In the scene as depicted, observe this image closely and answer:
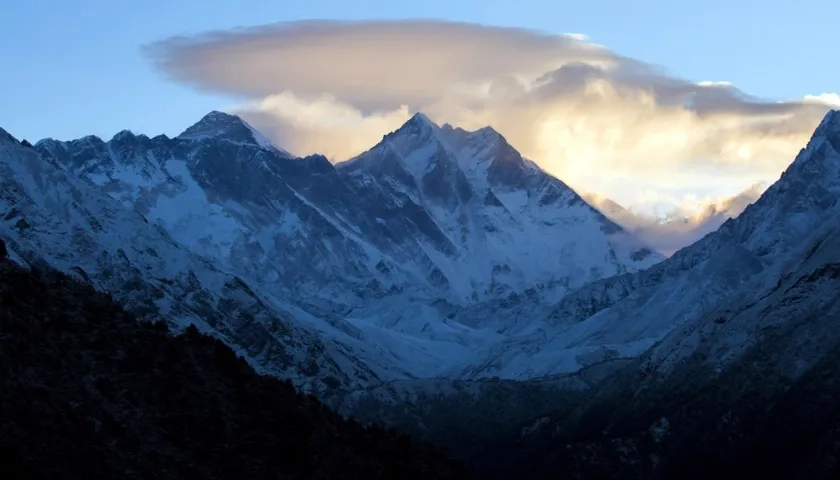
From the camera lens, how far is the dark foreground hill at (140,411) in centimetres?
7594

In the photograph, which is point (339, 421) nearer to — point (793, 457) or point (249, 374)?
point (249, 374)

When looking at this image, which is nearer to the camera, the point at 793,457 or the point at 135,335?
the point at 135,335

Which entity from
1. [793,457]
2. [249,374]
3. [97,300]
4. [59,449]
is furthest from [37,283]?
[793,457]

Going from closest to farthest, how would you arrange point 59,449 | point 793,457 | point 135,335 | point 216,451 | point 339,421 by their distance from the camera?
point 59,449 → point 216,451 → point 135,335 → point 339,421 → point 793,457

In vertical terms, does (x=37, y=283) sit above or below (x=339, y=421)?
above

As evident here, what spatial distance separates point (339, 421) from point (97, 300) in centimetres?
1388

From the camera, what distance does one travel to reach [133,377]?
84938mm

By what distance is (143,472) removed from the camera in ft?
251

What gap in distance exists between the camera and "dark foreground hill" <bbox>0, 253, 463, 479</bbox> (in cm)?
7594

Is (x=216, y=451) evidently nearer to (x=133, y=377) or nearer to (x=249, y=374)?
(x=133, y=377)

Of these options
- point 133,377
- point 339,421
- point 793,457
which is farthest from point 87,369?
point 793,457

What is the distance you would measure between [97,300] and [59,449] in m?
20.1

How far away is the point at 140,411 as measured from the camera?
81938 millimetres

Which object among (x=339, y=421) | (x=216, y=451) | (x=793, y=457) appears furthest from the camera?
(x=793, y=457)
